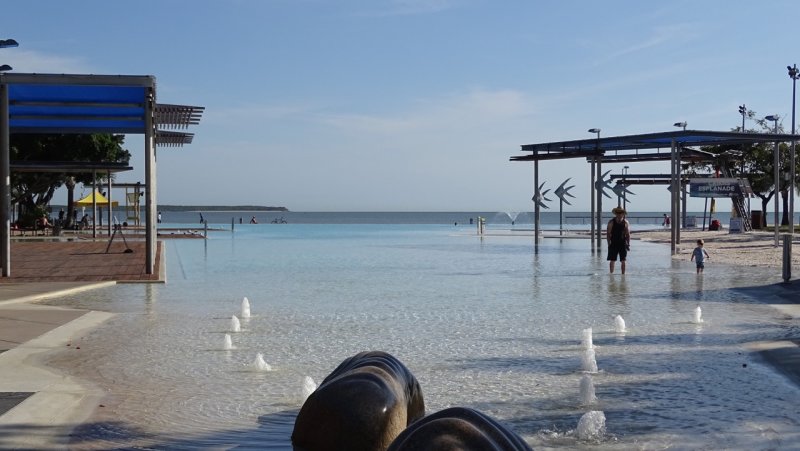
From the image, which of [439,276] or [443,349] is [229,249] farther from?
[443,349]

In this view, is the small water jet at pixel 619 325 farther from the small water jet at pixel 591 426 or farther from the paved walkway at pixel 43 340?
the paved walkway at pixel 43 340

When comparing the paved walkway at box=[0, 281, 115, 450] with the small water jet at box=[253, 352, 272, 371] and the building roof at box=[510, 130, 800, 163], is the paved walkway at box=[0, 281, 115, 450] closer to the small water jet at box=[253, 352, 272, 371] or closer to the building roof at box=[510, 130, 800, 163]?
the small water jet at box=[253, 352, 272, 371]

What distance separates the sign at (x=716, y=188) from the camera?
51.3m

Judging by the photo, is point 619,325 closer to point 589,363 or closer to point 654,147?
point 589,363

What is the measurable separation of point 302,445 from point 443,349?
17.8 feet

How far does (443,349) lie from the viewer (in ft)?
35.9

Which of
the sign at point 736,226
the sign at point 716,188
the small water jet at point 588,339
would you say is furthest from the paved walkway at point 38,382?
the sign at point 716,188

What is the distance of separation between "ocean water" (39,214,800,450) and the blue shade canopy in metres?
4.38

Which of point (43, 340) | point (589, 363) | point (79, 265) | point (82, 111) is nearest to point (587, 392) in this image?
point (589, 363)

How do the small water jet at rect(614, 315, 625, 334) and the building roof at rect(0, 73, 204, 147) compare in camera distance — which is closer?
the small water jet at rect(614, 315, 625, 334)

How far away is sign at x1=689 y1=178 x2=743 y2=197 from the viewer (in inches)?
2020

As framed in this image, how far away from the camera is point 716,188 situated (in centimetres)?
5169

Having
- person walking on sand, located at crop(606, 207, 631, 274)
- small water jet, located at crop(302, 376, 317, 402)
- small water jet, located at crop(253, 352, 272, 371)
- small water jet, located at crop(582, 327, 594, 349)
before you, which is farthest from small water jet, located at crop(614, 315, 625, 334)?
person walking on sand, located at crop(606, 207, 631, 274)

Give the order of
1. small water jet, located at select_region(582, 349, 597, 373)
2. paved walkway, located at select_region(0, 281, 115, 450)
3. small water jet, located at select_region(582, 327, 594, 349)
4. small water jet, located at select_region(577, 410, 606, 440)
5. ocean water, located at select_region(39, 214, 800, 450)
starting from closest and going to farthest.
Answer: paved walkway, located at select_region(0, 281, 115, 450)
small water jet, located at select_region(577, 410, 606, 440)
ocean water, located at select_region(39, 214, 800, 450)
small water jet, located at select_region(582, 349, 597, 373)
small water jet, located at select_region(582, 327, 594, 349)
